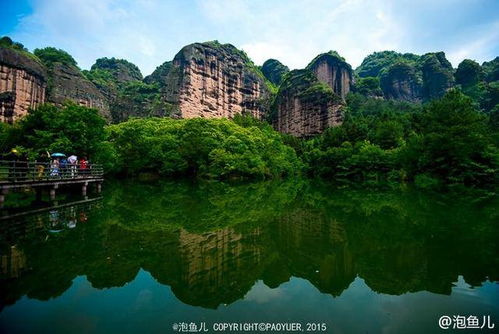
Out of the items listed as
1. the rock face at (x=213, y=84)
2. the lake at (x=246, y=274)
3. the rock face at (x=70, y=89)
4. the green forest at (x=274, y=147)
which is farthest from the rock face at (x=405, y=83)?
Answer: the lake at (x=246, y=274)

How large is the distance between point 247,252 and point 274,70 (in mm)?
111095

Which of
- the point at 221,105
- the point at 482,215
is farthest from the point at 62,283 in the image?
the point at 221,105

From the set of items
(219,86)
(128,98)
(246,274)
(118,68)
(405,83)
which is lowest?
(246,274)

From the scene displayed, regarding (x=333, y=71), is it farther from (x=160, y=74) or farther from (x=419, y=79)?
(x=160, y=74)

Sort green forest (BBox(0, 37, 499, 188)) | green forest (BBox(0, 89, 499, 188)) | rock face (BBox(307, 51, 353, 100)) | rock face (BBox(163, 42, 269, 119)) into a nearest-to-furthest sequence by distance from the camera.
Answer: green forest (BBox(0, 89, 499, 188)) → green forest (BBox(0, 37, 499, 188)) → rock face (BBox(163, 42, 269, 119)) → rock face (BBox(307, 51, 353, 100))

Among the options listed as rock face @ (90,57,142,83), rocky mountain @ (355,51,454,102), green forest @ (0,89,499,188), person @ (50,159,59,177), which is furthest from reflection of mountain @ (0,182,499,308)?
rocky mountain @ (355,51,454,102)

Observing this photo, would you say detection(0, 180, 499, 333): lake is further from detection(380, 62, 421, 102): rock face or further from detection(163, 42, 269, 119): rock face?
detection(380, 62, 421, 102): rock face

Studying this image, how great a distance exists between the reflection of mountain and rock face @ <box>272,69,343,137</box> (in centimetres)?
5957

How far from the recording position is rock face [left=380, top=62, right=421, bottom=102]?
323ft

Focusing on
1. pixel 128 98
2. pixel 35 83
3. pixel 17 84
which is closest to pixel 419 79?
pixel 128 98

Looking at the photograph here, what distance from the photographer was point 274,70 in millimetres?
111125

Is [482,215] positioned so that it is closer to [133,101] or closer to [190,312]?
[190,312]

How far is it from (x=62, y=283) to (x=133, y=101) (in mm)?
74615

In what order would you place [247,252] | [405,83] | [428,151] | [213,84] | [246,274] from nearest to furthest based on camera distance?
[246,274] → [247,252] → [428,151] → [213,84] → [405,83]
